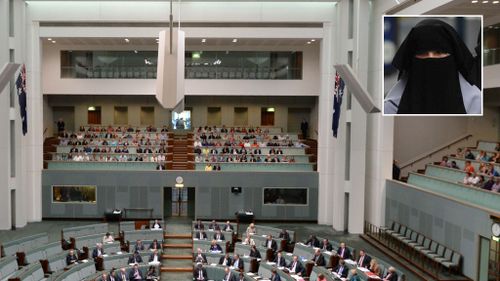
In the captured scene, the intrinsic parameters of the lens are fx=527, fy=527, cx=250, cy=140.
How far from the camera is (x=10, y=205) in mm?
25625

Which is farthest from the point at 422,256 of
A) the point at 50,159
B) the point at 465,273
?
the point at 50,159

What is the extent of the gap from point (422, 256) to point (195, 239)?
28.8 feet

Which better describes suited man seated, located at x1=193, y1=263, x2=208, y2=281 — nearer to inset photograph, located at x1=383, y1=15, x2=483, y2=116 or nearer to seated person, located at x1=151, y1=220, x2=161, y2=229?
seated person, located at x1=151, y1=220, x2=161, y2=229

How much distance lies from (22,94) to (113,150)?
7513mm

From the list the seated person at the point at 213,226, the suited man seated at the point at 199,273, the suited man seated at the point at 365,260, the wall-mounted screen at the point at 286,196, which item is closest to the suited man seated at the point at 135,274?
the suited man seated at the point at 199,273

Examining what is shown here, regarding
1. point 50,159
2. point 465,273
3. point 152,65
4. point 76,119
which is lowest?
point 465,273

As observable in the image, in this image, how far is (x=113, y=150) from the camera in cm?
3084

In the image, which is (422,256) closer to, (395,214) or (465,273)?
(465,273)

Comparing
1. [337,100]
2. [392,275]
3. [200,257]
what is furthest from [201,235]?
[392,275]

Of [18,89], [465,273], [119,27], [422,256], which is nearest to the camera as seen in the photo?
[465,273]

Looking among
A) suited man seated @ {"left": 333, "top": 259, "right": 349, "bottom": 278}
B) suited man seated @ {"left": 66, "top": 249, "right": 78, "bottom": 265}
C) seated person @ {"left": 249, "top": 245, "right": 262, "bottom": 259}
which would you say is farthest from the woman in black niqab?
suited man seated @ {"left": 66, "top": 249, "right": 78, "bottom": 265}

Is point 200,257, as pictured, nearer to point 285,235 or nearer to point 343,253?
point 285,235

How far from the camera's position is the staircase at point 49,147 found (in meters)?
29.9

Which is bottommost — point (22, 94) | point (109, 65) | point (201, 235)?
point (201, 235)
